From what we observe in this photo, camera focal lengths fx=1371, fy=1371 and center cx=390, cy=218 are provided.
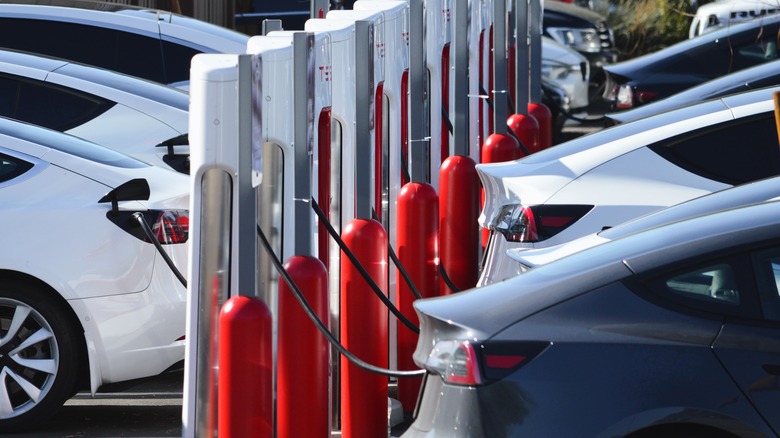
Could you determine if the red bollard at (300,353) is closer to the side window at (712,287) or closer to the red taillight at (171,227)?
the red taillight at (171,227)

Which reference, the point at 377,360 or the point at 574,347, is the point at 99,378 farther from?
the point at 574,347

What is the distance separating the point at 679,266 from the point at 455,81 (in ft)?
12.2

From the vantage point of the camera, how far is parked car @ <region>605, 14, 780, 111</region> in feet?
43.5

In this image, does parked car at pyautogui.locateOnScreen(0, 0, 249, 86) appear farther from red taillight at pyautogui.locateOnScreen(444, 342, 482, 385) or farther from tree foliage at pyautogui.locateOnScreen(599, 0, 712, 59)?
tree foliage at pyautogui.locateOnScreen(599, 0, 712, 59)

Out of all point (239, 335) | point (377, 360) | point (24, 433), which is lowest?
point (24, 433)

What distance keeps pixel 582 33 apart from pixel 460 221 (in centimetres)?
1379

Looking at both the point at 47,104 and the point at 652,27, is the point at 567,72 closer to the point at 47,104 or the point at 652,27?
the point at 652,27

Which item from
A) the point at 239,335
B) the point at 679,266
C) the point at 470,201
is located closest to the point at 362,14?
the point at 470,201

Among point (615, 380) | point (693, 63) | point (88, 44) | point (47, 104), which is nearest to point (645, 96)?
point (693, 63)

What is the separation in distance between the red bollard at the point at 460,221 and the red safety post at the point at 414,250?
59 centimetres

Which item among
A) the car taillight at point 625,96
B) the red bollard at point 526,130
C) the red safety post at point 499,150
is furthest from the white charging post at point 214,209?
the car taillight at point 625,96

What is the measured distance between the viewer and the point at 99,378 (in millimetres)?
6688

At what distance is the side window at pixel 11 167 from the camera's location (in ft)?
22.7

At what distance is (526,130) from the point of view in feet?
34.1
